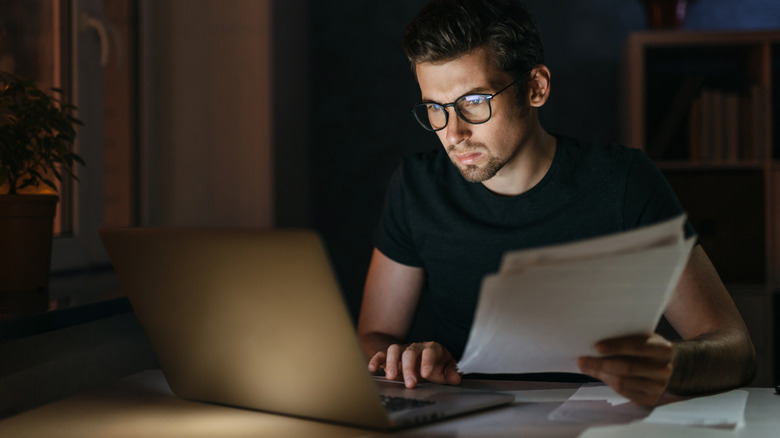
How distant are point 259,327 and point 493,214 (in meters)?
0.74

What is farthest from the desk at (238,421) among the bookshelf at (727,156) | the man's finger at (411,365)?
the bookshelf at (727,156)

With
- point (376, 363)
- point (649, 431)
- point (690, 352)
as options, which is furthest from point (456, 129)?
point (649, 431)

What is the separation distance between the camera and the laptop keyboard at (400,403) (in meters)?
0.82

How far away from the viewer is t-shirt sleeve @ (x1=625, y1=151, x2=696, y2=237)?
1.36 m

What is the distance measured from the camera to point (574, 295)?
2.37ft

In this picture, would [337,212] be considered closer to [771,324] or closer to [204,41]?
[204,41]

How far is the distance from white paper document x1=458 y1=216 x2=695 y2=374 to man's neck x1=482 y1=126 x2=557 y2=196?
2.21 ft

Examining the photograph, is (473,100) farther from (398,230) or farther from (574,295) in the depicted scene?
(574,295)

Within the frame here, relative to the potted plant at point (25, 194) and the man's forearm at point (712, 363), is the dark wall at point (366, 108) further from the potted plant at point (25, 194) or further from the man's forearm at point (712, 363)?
the man's forearm at point (712, 363)

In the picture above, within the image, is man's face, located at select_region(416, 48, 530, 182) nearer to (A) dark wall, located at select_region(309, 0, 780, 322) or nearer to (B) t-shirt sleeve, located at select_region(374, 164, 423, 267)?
(B) t-shirt sleeve, located at select_region(374, 164, 423, 267)

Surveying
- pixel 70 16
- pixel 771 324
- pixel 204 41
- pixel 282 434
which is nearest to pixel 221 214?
pixel 204 41

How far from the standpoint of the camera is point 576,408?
0.87 metres

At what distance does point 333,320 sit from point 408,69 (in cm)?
215

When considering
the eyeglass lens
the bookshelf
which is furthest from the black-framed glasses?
the bookshelf
